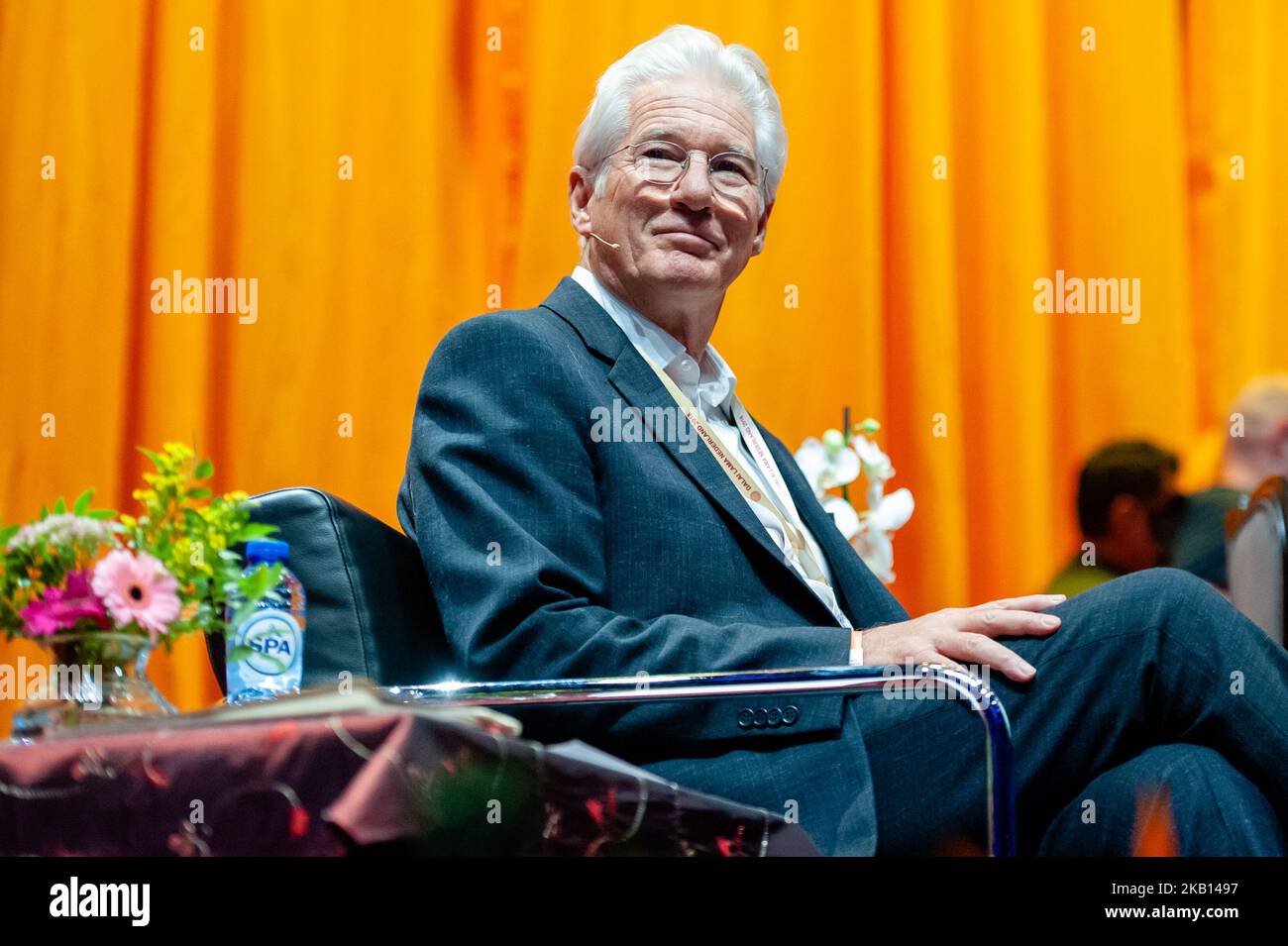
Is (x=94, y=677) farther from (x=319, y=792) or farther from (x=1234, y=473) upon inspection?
(x=1234, y=473)

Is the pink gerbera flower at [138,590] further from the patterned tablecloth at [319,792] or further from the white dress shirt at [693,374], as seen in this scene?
the white dress shirt at [693,374]

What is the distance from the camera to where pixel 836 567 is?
2055mm

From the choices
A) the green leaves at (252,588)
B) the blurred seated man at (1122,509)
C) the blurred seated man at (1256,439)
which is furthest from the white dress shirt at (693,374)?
the blurred seated man at (1256,439)

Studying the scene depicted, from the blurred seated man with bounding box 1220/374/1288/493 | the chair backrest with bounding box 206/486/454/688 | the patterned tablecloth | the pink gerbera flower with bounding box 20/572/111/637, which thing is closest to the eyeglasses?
the chair backrest with bounding box 206/486/454/688

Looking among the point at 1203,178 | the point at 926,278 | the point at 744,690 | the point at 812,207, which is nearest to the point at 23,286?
the point at 812,207

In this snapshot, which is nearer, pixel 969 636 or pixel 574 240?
pixel 969 636

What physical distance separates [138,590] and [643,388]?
0.71m

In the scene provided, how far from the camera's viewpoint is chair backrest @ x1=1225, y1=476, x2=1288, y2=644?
1953mm

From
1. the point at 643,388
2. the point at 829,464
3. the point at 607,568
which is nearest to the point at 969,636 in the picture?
the point at 607,568

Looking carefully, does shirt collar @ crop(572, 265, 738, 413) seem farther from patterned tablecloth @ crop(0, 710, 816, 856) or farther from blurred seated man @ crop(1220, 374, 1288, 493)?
blurred seated man @ crop(1220, 374, 1288, 493)

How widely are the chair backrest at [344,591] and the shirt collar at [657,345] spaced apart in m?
0.51

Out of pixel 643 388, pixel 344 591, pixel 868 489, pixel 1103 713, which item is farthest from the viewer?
pixel 868 489

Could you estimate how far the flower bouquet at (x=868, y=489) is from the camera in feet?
8.50

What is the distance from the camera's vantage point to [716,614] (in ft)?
5.68
